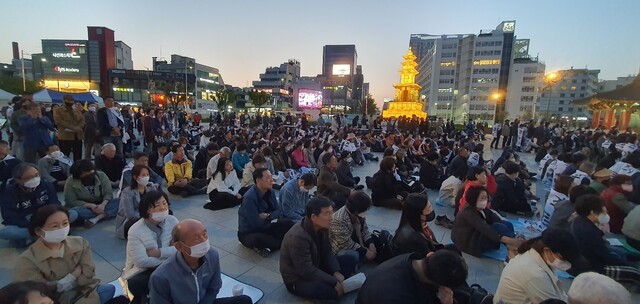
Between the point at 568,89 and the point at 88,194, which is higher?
the point at 568,89

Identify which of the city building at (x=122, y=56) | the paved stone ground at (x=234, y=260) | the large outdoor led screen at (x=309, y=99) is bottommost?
the paved stone ground at (x=234, y=260)

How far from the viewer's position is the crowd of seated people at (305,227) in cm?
244

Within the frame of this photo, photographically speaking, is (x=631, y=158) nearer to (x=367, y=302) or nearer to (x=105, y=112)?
(x=367, y=302)

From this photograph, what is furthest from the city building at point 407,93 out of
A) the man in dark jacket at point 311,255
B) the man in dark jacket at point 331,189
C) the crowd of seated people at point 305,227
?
the man in dark jacket at point 311,255

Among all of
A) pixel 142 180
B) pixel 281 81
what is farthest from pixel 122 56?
pixel 142 180

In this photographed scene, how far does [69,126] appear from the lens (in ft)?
25.7

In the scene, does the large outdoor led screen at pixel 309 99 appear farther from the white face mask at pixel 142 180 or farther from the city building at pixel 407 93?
the white face mask at pixel 142 180

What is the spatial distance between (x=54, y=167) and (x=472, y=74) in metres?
81.7

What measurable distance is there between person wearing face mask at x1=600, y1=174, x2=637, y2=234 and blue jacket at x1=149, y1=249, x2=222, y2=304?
6344 mm

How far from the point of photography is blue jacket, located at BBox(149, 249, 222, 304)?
2346 mm

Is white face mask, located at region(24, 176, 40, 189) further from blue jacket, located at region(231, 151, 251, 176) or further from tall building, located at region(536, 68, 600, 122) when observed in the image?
tall building, located at region(536, 68, 600, 122)

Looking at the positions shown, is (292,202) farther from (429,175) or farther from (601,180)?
(601,180)

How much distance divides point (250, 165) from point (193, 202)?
1492 mm

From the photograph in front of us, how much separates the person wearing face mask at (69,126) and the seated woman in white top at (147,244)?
21.1 ft
